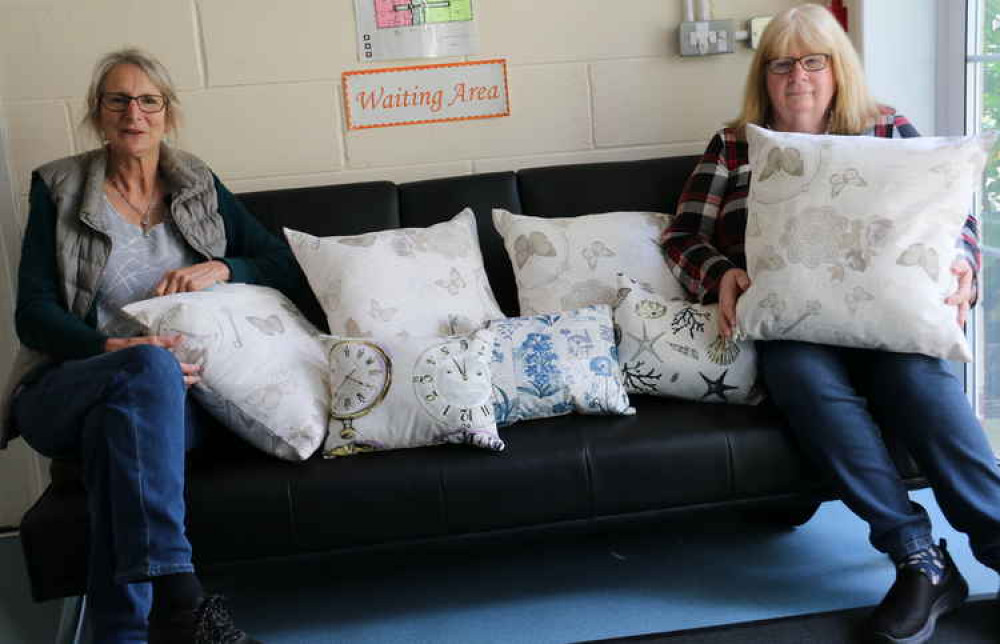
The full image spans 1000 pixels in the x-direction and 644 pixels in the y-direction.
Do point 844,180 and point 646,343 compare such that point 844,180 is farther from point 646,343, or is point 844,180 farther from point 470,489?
point 470,489

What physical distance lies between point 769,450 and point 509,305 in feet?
2.61

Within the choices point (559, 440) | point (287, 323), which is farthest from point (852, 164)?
point (287, 323)

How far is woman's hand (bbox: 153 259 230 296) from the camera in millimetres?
2115

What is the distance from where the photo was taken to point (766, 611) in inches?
76.4

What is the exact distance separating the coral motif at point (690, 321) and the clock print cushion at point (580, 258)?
167mm

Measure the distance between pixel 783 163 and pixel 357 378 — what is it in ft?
3.15

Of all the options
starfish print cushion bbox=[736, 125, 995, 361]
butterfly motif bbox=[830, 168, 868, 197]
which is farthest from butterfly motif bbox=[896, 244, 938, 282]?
butterfly motif bbox=[830, 168, 868, 197]

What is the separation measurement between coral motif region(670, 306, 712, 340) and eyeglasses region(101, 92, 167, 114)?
A: 48.6 inches

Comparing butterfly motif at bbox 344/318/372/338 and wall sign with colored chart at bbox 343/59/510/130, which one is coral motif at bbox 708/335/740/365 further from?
wall sign with colored chart at bbox 343/59/510/130

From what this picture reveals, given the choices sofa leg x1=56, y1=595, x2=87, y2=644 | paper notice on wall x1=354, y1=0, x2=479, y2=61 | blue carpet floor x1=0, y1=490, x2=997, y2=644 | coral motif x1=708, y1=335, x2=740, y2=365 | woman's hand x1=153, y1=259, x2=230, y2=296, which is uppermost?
paper notice on wall x1=354, y1=0, x2=479, y2=61

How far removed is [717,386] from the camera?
2.05 meters

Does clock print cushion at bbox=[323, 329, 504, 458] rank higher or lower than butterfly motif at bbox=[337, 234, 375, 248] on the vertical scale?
lower

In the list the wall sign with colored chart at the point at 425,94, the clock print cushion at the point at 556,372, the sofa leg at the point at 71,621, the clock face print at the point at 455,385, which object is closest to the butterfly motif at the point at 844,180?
the clock print cushion at the point at 556,372

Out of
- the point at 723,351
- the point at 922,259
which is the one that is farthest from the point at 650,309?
the point at 922,259
